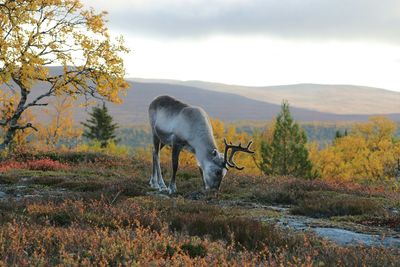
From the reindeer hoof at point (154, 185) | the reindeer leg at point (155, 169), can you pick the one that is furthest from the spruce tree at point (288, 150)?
the reindeer hoof at point (154, 185)

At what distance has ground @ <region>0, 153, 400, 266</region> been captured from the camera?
5.70 metres

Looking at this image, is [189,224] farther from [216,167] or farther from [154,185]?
[154,185]

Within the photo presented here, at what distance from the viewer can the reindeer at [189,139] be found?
44.7ft

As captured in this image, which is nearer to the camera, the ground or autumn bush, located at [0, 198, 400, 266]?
autumn bush, located at [0, 198, 400, 266]

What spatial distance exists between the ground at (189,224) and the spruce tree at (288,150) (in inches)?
823

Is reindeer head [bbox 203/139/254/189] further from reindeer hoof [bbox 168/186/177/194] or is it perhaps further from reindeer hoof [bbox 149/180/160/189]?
reindeer hoof [bbox 149/180/160/189]

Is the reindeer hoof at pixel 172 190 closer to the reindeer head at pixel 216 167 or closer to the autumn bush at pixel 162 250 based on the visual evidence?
the reindeer head at pixel 216 167

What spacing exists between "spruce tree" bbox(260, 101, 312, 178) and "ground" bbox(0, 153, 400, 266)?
68.6ft

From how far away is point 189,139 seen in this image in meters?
14.3

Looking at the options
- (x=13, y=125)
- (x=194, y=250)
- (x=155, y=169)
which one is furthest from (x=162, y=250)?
(x=13, y=125)

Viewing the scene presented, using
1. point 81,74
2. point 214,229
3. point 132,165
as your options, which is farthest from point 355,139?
point 214,229

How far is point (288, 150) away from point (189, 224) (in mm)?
33181

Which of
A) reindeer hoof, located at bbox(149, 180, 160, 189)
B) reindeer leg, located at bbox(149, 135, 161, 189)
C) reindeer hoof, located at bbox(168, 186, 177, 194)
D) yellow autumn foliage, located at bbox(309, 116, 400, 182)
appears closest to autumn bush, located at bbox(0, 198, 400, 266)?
reindeer hoof, located at bbox(168, 186, 177, 194)

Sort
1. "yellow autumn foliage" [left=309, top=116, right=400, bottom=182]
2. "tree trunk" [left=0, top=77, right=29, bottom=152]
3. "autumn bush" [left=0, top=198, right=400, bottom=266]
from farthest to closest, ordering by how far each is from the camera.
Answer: "yellow autumn foliage" [left=309, top=116, right=400, bottom=182] → "tree trunk" [left=0, top=77, right=29, bottom=152] → "autumn bush" [left=0, top=198, right=400, bottom=266]
